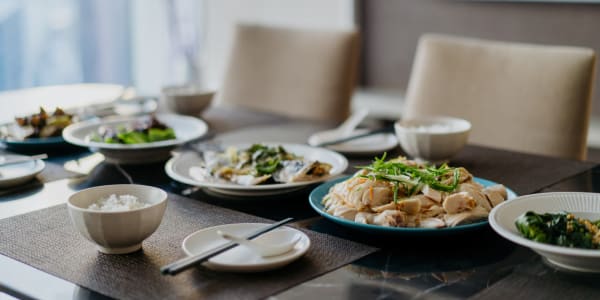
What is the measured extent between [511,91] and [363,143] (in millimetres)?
502

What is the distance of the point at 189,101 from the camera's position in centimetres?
203

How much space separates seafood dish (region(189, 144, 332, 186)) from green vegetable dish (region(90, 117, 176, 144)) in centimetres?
21

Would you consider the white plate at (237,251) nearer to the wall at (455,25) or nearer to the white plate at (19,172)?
the white plate at (19,172)

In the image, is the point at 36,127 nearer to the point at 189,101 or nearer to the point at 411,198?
the point at 189,101

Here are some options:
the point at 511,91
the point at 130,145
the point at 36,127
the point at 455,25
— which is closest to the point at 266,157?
→ the point at 130,145

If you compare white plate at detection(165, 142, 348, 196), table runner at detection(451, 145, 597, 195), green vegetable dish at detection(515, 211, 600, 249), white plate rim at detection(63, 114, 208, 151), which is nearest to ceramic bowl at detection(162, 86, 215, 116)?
white plate rim at detection(63, 114, 208, 151)

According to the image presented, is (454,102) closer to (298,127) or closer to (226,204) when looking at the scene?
(298,127)

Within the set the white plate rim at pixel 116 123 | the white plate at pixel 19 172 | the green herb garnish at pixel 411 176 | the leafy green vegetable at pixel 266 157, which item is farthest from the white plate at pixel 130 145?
the green herb garnish at pixel 411 176

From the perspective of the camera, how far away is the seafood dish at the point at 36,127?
1.69 meters

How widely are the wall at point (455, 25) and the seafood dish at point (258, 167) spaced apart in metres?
1.88

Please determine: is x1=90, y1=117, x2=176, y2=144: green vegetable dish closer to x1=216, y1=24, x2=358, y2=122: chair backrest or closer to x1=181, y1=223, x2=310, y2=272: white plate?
x1=181, y1=223, x2=310, y2=272: white plate

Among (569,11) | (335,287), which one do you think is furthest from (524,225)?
(569,11)

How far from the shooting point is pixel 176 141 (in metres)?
1.54

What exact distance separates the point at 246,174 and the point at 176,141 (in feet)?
0.91
